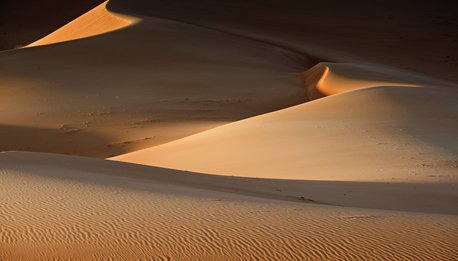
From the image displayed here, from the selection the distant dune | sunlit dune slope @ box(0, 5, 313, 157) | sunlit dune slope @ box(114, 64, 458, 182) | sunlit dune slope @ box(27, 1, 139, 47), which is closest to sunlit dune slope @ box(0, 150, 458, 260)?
sunlit dune slope @ box(114, 64, 458, 182)

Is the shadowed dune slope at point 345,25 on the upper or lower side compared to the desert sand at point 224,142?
upper

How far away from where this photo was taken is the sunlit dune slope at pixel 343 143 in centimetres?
711

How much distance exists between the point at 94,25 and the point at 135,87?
8327 millimetres

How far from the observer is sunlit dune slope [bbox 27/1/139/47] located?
844 inches

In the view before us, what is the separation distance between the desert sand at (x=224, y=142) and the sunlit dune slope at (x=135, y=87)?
55mm

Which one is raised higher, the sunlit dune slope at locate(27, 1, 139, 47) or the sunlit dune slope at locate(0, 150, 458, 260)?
the sunlit dune slope at locate(27, 1, 139, 47)

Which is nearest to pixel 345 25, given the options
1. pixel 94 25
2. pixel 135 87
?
pixel 94 25

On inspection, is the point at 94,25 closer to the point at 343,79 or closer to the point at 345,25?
the point at 345,25

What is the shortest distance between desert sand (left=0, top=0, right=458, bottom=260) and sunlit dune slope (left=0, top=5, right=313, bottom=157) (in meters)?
0.06

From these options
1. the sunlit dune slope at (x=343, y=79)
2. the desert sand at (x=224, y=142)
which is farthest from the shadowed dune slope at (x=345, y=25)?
the sunlit dune slope at (x=343, y=79)

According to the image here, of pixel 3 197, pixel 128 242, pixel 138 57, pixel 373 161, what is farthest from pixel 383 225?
pixel 138 57

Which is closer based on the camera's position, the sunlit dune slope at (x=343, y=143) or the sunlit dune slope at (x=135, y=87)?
the sunlit dune slope at (x=343, y=143)

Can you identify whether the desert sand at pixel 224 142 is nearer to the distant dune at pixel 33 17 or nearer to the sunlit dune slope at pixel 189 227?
the sunlit dune slope at pixel 189 227

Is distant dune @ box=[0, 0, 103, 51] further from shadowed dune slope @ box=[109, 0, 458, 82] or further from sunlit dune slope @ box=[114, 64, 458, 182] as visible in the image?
sunlit dune slope @ box=[114, 64, 458, 182]
